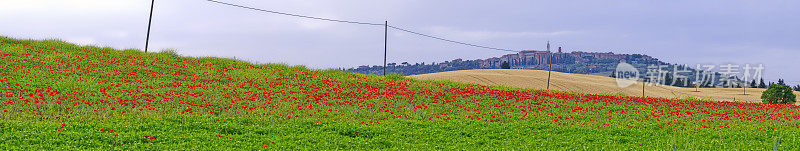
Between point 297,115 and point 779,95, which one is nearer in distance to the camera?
point 297,115

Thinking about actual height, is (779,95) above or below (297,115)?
below

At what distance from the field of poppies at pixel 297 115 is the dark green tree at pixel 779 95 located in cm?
4018

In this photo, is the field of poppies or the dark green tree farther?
the dark green tree

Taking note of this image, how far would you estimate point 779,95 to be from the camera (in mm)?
58969

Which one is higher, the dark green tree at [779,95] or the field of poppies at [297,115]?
the field of poppies at [297,115]

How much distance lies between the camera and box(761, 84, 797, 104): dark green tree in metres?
59.0

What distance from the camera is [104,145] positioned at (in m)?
11.3

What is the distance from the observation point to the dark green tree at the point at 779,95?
2324 inches

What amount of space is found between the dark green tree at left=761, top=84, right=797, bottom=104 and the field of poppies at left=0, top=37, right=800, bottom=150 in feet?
132

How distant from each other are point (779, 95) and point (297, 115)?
62703 millimetres

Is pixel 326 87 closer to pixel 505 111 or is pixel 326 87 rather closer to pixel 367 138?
pixel 505 111

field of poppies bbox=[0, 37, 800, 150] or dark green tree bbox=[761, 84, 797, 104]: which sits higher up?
field of poppies bbox=[0, 37, 800, 150]

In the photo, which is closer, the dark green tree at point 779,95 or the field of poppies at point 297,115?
the field of poppies at point 297,115

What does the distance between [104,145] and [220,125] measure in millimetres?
3177
